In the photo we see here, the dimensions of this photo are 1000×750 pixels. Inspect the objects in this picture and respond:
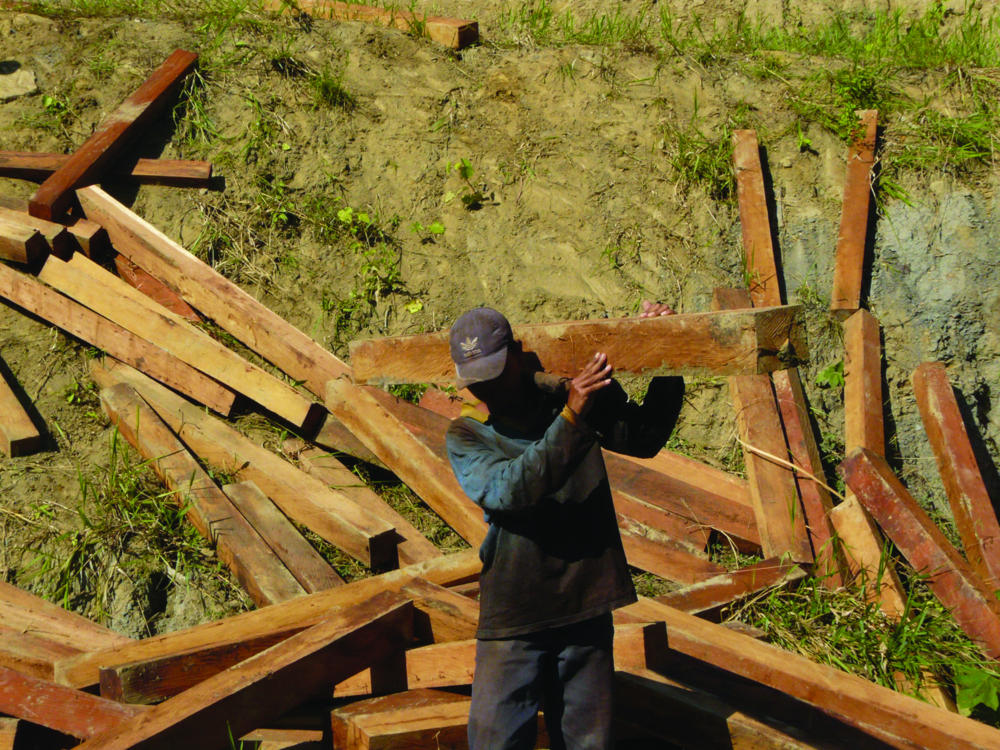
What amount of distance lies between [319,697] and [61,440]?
8.40ft

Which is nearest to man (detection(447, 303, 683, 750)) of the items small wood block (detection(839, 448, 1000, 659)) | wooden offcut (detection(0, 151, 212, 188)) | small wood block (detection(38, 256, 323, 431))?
small wood block (detection(839, 448, 1000, 659))

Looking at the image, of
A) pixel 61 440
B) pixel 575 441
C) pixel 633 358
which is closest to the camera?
pixel 575 441

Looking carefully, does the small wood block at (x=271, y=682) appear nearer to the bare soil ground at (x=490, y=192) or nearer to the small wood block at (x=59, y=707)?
the small wood block at (x=59, y=707)

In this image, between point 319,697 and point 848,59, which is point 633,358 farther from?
point 848,59

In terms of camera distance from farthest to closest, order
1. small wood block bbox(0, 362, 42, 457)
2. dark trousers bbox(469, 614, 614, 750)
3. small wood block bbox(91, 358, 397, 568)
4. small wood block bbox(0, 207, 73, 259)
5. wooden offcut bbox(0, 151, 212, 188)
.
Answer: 1. wooden offcut bbox(0, 151, 212, 188)
2. small wood block bbox(0, 207, 73, 259)
3. small wood block bbox(0, 362, 42, 457)
4. small wood block bbox(91, 358, 397, 568)
5. dark trousers bbox(469, 614, 614, 750)

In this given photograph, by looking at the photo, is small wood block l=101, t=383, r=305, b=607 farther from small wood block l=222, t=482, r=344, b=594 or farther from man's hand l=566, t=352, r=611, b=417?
man's hand l=566, t=352, r=611, b=417

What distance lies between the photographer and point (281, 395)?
19.3 feet

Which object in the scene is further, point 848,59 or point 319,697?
point 848,59

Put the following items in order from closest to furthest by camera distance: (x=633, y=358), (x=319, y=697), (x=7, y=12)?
1. (x=633, y=358)
2. (x=319, y=697)
3. (x=7, y=12)

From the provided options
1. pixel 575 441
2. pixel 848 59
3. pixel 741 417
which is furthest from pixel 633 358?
pixel 848 59

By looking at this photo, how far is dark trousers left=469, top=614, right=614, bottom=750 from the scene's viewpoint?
10.5 feet

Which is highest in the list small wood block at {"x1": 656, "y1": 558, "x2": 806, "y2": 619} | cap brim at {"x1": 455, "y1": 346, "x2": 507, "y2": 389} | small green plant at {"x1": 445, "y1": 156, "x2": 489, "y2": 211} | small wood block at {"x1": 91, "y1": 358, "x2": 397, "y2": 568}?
cap brim at {"x1": 455, "y1": 346, "x2": 507, "y2": 389}

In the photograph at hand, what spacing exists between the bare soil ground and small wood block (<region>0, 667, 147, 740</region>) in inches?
82.1

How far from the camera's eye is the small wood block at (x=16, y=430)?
5.49 m
